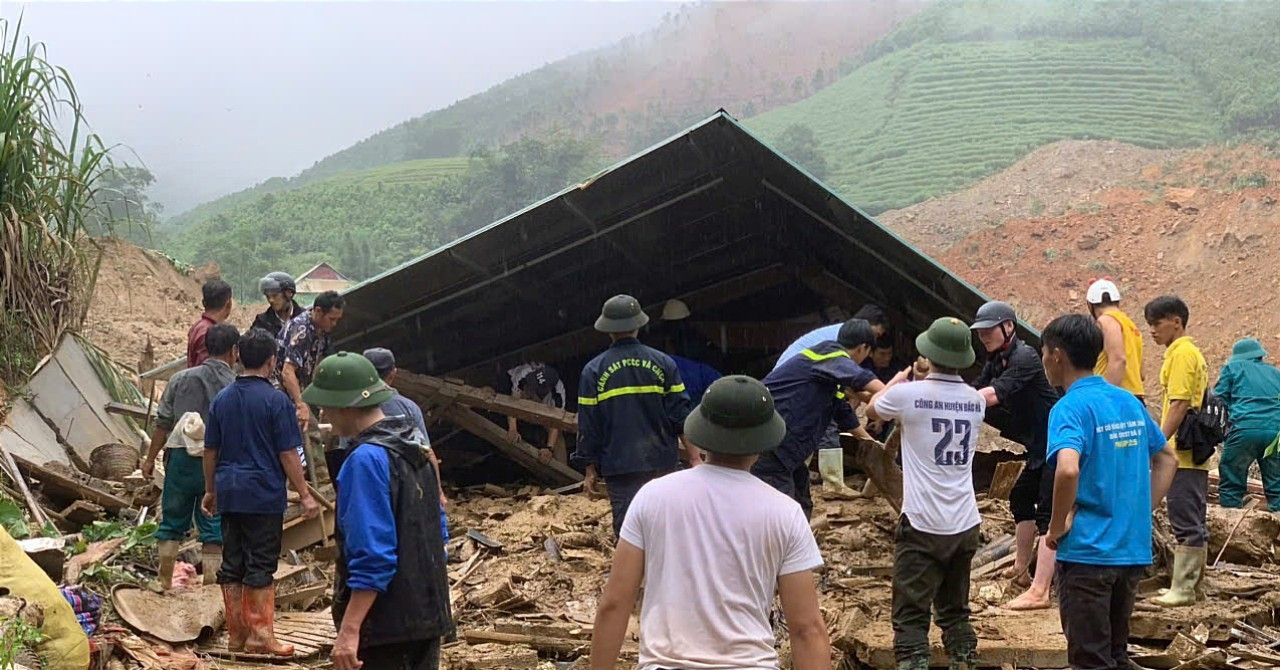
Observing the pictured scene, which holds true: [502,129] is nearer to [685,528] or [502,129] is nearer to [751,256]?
[751,256]

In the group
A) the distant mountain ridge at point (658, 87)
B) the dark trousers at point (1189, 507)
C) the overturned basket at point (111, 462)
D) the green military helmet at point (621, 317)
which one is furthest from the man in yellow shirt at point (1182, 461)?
the distant mountain ridge at point (658, 87)

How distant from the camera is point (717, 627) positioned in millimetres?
2963

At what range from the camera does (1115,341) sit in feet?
21.7

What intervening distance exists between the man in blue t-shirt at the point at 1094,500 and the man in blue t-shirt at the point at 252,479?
375 cm

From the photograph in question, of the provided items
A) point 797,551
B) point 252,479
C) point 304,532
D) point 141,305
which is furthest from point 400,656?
point 141,305

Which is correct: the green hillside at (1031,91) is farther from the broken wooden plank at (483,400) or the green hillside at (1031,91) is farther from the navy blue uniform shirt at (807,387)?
the navy blue uniform shirt at (807,387)

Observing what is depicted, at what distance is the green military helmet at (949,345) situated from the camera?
5098mm

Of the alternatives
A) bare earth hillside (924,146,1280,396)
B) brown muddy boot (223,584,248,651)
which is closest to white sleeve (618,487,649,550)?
brown muddy boot (223,584,248,651)

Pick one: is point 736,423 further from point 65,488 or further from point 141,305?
point 141,305

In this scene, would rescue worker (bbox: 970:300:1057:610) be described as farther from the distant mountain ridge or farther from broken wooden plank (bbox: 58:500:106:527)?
the distant mountain ridge

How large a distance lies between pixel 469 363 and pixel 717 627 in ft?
30.9

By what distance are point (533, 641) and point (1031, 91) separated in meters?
57.4

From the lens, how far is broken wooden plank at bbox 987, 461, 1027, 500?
28.3 ft

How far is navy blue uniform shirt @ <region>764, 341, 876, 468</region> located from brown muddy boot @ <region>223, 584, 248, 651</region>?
296 centimetres
